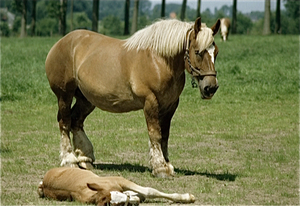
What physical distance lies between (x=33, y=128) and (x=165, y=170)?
211 inches

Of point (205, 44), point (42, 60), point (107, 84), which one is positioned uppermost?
point (205, 44)

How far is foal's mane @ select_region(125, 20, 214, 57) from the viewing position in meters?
8.19

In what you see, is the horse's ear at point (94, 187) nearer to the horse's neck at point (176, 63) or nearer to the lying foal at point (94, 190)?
the lying foal at point (94, 190)

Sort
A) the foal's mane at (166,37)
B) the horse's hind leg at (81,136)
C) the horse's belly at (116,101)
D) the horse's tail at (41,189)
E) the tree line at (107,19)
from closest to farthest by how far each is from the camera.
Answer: the horse's tail at (41,189), the foal's mane at (166,37), the horse's belly at (116,101), the horse's hind leg at (81,136), the tree line at (107,19)

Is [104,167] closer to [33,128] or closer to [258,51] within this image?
[33,128]

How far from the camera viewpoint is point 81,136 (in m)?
9.20

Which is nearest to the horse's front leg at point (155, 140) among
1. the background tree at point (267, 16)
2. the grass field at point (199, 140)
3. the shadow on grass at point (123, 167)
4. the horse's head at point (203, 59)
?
the grass field at point (199, 140)

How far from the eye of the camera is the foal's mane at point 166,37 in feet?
26.9

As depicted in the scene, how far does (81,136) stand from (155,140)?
5.04 feet

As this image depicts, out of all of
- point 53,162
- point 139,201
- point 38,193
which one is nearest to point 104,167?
point 53,162

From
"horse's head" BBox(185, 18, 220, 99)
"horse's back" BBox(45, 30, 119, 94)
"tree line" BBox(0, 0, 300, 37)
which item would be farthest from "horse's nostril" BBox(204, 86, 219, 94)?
"horse's back" BBox(45, 30, 119, 94)

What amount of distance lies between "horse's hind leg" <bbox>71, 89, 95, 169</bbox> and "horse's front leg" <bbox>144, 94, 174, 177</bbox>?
4.11 ft

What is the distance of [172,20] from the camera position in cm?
849

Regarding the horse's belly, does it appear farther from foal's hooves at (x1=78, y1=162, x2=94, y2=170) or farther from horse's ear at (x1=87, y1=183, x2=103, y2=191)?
horse's ear at (x1=87, y1=183, x2=103, y2=191)
